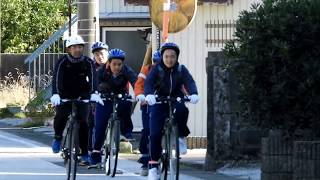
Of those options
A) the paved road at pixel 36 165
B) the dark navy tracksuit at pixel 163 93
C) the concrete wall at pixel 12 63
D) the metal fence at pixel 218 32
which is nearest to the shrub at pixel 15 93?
the concrete wall at pixel 12 63

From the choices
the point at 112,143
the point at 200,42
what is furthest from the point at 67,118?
the point at 200,42

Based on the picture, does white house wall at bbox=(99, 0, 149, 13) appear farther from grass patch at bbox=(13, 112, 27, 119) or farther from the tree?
the tree

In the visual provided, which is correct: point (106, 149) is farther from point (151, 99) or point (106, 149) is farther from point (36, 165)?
point (151, 99)

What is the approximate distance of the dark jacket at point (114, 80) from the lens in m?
13.5

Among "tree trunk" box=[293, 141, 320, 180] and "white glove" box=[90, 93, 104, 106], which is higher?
"white glove" box=[90, 93, 104, 106]

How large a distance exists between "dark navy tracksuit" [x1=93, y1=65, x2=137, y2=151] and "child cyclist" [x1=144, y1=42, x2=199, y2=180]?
6.75 ft

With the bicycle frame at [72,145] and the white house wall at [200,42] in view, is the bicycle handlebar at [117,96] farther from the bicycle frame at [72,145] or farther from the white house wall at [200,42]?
the white house wall at [200,42]

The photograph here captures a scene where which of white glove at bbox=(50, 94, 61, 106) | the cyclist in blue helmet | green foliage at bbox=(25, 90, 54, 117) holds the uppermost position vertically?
Result: the cyclist in blue helmet

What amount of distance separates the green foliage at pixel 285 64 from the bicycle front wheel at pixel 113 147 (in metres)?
2.97

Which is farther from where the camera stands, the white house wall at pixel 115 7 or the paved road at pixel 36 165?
the white house wall at pixel 115 7

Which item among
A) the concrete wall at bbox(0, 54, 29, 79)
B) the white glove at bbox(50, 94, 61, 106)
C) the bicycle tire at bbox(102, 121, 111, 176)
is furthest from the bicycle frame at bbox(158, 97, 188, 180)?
the concrete wall at bbox(0, 54, 29, 79)

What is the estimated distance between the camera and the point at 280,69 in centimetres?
1027

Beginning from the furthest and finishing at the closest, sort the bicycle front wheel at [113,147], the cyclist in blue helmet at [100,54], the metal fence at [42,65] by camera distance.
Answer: the metal fence at [42,65], the cyclist in blue helmet at [100,54], the bicycle front wheel at [113,147]

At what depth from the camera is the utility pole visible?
19.9m
